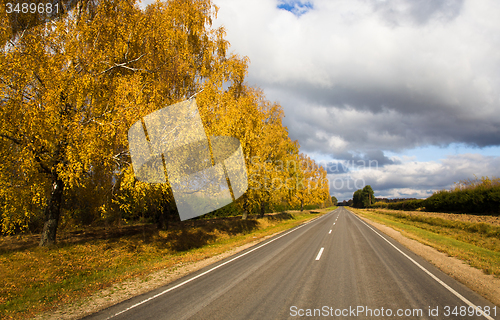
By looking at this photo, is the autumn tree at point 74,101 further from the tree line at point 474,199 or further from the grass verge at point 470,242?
the tree line at point 474,199

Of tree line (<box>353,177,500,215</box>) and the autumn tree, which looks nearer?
the autumn tree

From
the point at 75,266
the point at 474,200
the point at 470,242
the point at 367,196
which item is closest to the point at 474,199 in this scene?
the point at 474,200

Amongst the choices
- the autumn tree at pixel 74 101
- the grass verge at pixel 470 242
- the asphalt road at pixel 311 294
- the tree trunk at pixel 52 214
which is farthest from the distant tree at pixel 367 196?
the tree trunk at pixel 52 214

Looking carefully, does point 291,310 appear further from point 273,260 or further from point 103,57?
point 103,57

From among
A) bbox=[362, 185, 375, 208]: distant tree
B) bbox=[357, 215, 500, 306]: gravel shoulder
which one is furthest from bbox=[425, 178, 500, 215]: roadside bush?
bbox=[362, 185, 375, 208]: distant tree

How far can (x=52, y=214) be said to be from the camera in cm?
1082

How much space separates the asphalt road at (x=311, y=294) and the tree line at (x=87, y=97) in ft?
15.7

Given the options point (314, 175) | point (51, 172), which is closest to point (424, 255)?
point (51, 172)

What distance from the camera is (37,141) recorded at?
29.9 feet

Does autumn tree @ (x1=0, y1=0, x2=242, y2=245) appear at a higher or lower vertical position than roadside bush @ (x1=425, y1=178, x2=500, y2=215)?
higher

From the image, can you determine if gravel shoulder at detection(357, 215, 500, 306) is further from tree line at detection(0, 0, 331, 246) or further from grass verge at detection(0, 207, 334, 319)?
tree line at detection(0, 0, 331, 246)

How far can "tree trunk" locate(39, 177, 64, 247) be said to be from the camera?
34.7ft

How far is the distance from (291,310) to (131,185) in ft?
24.4

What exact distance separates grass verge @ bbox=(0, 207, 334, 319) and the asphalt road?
7.52 ft
